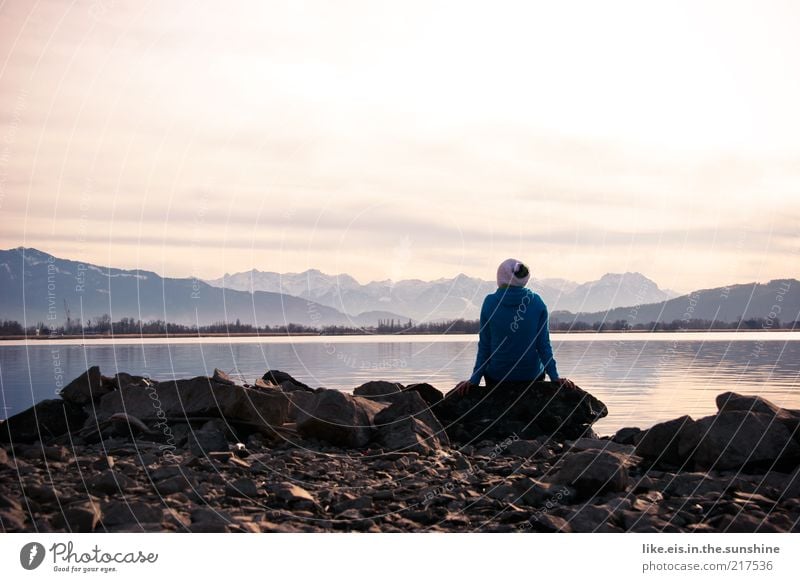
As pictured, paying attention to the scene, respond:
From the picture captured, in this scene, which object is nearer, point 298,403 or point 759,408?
point 759,408

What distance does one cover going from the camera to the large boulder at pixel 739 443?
35.8 ft

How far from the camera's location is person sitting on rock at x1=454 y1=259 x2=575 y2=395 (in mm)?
14242

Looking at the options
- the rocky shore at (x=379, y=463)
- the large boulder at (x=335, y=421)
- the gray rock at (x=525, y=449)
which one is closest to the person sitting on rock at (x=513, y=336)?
the rocky shore at (x=379, y=463)

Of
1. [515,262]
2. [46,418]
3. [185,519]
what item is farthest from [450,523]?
[46,418]

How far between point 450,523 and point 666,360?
3108 cm

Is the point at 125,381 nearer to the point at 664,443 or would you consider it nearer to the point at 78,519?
the point at 78,519

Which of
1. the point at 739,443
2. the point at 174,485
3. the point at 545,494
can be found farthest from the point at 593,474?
the point at 174,485

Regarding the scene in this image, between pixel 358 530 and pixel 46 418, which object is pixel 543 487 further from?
pixel 46 418

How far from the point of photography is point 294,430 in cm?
1279

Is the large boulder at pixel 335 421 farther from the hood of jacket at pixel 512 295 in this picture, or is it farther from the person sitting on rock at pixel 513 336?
the hood of jacket at pixel 512 295

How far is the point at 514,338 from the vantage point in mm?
14273

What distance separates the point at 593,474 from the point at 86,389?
8.96 m

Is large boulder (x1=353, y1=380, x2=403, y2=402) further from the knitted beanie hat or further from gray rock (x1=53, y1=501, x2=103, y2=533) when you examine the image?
gray rock (x1=53, y1=501, x2=103, y2=533)

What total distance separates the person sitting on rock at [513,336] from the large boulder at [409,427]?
4.29 feet
